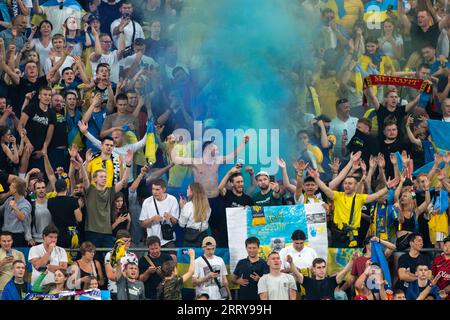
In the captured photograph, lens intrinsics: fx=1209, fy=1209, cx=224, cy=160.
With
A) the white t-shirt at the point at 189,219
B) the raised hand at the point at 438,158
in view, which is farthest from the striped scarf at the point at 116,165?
the raised hand at the point at 438,158

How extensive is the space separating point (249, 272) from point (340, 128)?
2.81 m

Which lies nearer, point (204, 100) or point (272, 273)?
point (272, 273)

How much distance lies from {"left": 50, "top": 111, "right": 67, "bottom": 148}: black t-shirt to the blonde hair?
2117 millimetres

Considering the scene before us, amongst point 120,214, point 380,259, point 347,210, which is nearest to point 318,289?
point 380,259

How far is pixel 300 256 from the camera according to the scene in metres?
18.0

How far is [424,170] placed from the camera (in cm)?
1875

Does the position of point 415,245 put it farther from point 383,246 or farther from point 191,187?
point 191,187

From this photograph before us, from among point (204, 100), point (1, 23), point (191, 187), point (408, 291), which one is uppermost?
point (1, 23)

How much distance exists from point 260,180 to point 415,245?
2.52 meters

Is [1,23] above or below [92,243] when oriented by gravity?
above

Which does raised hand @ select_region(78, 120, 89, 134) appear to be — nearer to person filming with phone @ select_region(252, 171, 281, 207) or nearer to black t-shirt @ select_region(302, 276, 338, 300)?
person filming with phone @ select_region(252, 171, 281, 207)

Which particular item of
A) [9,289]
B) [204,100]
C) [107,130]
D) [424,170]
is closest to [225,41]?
[204,100]

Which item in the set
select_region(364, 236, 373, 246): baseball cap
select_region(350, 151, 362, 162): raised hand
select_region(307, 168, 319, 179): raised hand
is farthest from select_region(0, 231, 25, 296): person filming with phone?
select_region(350, 151, 362, 162): raised hand

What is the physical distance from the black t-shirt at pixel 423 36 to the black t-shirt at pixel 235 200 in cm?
377
